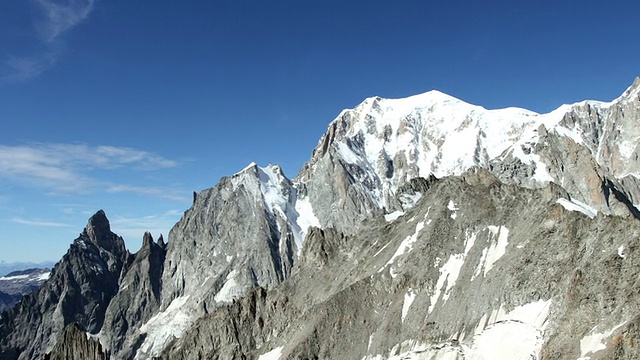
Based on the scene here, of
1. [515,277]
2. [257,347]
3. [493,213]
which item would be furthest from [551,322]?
[257,347]

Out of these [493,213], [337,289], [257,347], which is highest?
[493,213]

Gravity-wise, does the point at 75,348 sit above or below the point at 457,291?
above

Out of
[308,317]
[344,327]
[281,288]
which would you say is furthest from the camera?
[281,288]

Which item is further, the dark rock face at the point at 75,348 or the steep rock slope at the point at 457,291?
the dark rock face at the point at 75,348

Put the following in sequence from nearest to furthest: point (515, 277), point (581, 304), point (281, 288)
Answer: point (581, 304) → point (515, 277) → point (281, 288)

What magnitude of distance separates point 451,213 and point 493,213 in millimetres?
8867

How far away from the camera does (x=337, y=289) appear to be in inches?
4478

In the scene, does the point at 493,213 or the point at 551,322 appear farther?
the point at 493,213

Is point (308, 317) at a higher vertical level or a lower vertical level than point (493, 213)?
lower

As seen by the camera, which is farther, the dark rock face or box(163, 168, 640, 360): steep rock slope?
the dark rock face

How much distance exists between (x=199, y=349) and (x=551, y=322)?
79.7m

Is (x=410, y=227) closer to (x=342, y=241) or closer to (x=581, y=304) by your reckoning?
(x=342, y=241)

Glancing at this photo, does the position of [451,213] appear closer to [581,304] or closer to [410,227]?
[410,227]

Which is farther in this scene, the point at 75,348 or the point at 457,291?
the point at 75,348
